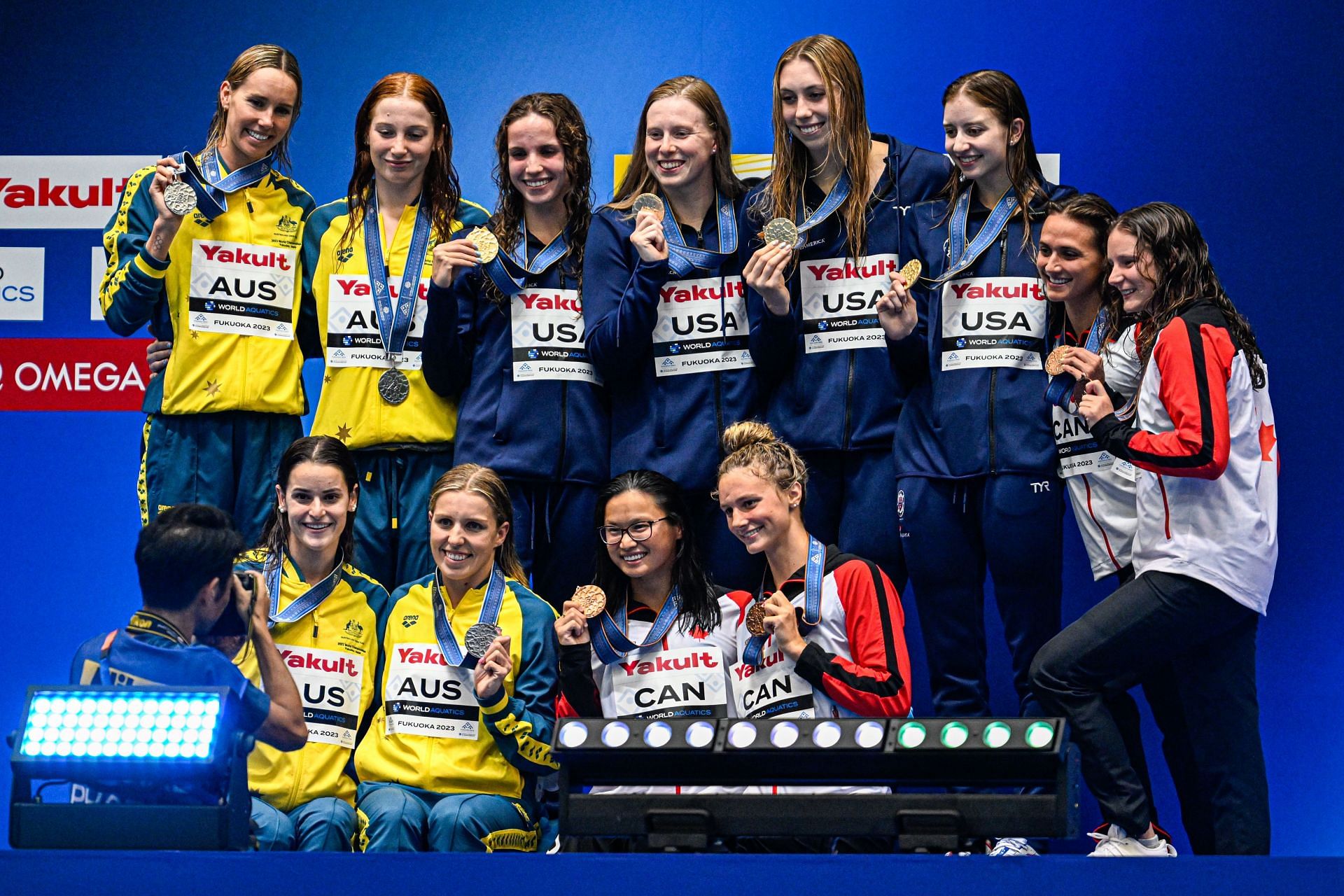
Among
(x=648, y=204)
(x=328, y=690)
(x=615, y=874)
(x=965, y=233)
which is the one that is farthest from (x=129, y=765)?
(x=965, y=233)

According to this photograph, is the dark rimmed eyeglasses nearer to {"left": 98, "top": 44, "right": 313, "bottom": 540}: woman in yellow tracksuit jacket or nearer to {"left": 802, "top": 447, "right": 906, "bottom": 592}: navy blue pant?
{"left": 802, "top": 447, "right": 906, "bottom": 592}: navy blue pant

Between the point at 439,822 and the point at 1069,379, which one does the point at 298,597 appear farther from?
the point at 1069,379

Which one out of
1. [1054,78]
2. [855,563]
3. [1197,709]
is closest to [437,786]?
[855,563]

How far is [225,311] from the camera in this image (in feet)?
14.1

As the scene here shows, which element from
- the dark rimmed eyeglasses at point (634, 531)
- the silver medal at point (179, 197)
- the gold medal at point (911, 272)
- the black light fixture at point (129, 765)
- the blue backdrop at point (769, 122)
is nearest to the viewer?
the black light fixture at point (129, 765)

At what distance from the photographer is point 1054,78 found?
500 centimetres

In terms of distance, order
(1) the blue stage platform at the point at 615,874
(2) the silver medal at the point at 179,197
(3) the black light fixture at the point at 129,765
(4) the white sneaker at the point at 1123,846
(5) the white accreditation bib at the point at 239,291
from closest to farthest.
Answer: (1) the blue stage platform at the point at 615,874 < (3) the black light fixture at the point at 129,765 < (4) the white sneaker at the point at 1123,846 < (2) the silver medal at the point at 179,197 < (5) the white accreditation bib at the point at 239,291

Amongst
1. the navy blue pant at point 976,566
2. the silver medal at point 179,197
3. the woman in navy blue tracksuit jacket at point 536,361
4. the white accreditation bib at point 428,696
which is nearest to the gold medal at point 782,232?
the woman in navy blue tracksuit jacket at point 536,361

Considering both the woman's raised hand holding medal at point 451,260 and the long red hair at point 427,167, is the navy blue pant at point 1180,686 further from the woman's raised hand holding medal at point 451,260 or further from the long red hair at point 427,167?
the long red hair at point 427,167

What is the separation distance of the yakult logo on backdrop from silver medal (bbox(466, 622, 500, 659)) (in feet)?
7.55

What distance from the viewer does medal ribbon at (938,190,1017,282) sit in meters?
4.07

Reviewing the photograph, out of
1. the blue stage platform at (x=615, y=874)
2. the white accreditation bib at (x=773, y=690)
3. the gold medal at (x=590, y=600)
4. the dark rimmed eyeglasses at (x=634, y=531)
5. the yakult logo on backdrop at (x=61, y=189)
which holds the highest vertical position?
the yakult logo on backdrop at (x=61, y=189)

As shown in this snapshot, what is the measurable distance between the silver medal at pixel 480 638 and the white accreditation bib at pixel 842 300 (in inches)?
42.3

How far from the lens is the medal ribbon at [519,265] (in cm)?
420
